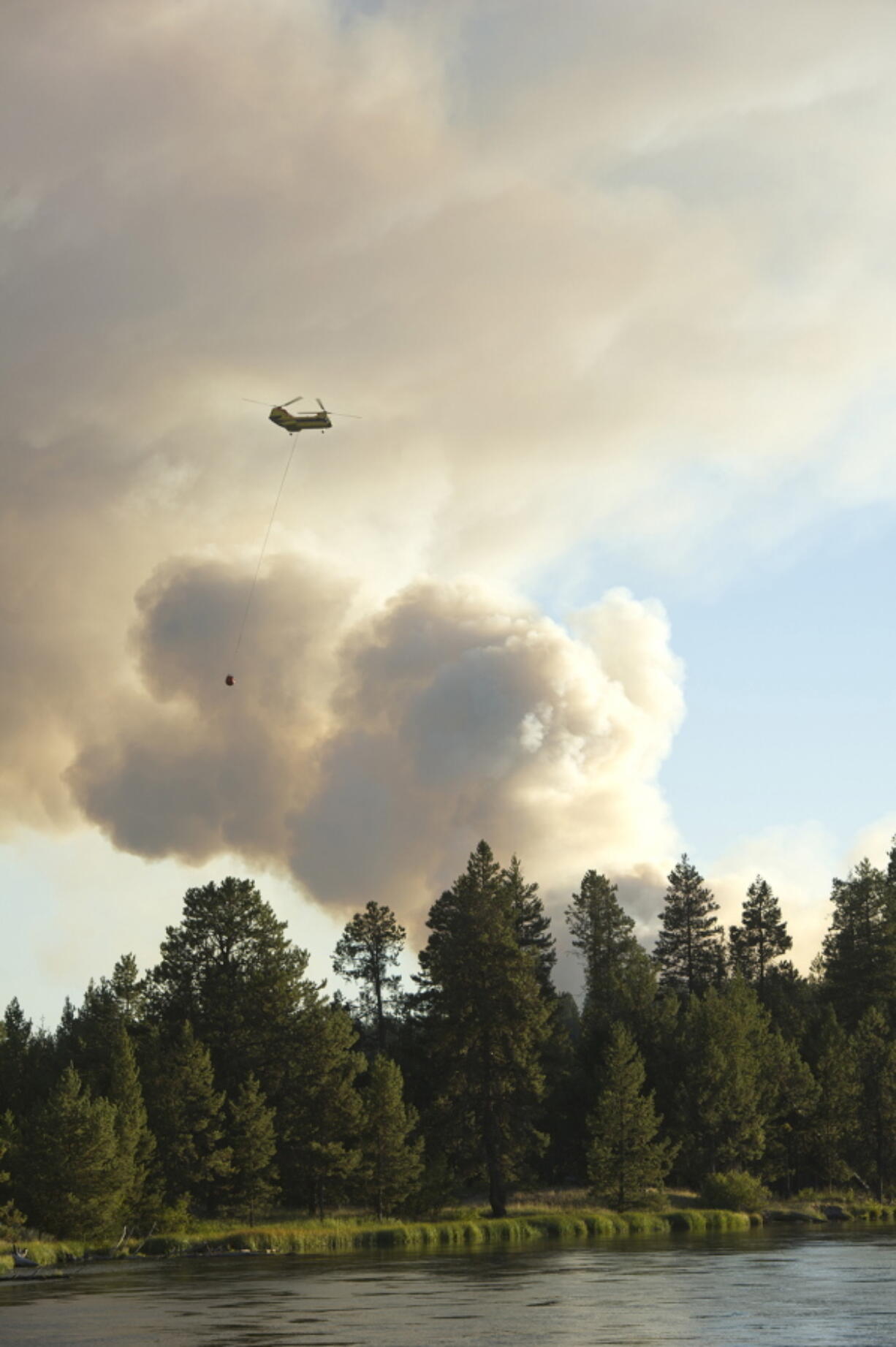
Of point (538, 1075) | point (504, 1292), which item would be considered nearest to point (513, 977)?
point (538, 1075)

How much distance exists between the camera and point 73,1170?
253 feet

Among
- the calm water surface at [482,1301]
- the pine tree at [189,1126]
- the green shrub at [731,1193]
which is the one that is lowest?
the calm water surface at [482,1301]

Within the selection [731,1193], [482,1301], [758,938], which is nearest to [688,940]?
[758,938]

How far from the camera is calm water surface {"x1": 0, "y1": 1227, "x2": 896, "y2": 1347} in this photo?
3772 centimetres

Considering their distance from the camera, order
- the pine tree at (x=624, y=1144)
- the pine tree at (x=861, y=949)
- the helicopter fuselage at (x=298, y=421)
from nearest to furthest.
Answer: the helicopter fuselage at (x=298, y=421), the pine tree at (x=624, y=1144), the pine tree at (x=861, y=949)

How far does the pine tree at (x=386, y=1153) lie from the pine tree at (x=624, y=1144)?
13.9 m

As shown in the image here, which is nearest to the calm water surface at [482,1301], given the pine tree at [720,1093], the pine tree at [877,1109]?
the pine tree at [720,1093]

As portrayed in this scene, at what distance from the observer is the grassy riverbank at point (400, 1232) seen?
264ft

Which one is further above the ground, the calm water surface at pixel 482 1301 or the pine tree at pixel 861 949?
the pine tree at pixel 861 949

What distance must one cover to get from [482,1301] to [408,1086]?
76.7 metres

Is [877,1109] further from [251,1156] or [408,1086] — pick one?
[251,1156]

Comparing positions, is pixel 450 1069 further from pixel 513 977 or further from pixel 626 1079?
pixel 626 1079

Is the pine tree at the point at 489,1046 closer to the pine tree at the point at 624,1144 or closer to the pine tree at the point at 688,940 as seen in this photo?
the pine tree at the point at 624,1144

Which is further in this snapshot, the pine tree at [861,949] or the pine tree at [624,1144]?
the pine tree at [861,949]
